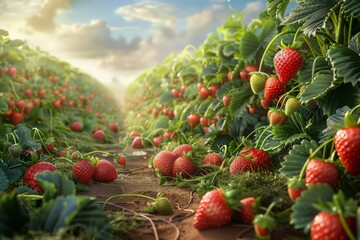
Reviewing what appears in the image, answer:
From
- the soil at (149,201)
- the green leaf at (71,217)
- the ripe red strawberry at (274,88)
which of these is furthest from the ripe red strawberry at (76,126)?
the green leaf at (71,217)

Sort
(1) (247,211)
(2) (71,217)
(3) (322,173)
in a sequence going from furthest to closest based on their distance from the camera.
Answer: (1) (247,211) → (3) (322,173) → (2) (71,217)

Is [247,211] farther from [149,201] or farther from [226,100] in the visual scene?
[226,100]

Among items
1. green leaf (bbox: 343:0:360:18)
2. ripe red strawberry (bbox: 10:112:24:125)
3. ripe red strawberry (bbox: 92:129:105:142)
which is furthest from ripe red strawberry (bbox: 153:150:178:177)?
ripe red strawberry (bbox: 92:129:105:142)

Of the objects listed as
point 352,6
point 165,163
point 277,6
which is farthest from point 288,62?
point 165,163

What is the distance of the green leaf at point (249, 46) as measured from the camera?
11.2ft

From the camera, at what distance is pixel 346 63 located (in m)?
2.09

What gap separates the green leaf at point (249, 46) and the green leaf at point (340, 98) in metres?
1.16

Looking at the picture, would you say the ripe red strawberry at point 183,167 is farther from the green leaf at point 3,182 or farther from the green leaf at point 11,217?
the green leaf at point 11,217

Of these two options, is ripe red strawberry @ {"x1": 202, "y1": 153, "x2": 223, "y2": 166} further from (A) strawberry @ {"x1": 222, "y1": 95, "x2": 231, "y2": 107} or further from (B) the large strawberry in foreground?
(B) the large strawberry in foreground

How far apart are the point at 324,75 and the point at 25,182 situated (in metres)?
1.86

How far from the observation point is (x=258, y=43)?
348cm

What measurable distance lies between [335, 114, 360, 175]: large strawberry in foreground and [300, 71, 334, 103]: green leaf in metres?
0.60

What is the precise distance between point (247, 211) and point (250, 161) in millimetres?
746

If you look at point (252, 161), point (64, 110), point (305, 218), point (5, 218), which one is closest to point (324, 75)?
point (252, 161)
